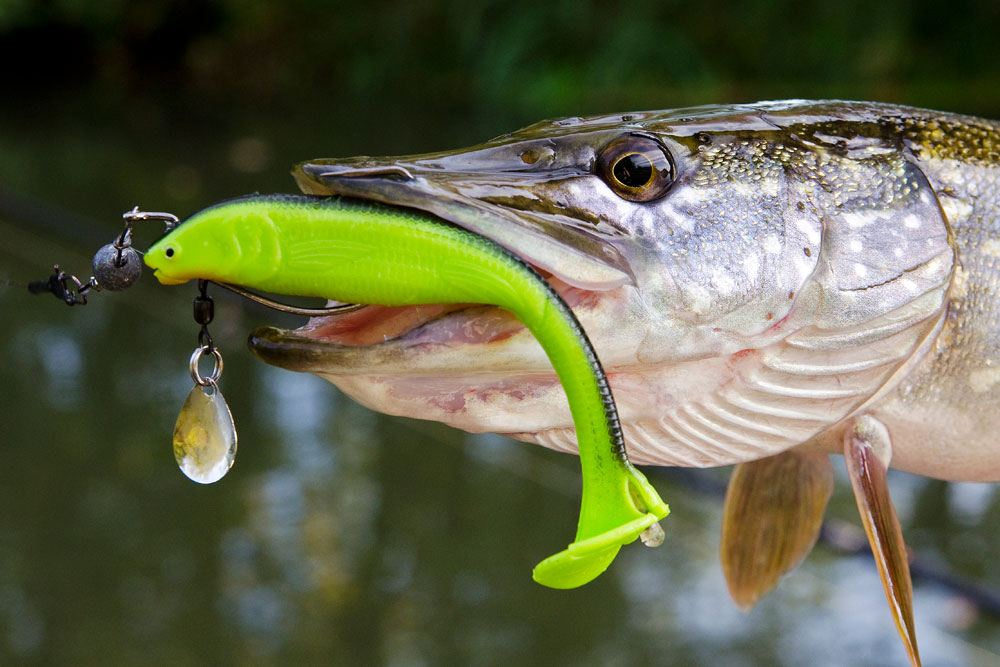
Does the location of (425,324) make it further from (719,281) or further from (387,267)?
(719,281)

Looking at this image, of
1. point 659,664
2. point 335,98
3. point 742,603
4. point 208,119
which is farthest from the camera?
point 335,98

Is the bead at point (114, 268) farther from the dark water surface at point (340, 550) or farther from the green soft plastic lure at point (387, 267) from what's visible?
the dark water surface at point (340, 550)

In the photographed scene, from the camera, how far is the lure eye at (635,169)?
0.94 m

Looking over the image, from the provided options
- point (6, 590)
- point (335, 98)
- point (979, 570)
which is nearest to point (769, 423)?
point (979, 570)

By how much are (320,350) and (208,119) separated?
36.3ft

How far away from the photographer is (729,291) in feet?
3.13

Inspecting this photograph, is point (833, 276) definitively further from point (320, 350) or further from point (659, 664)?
point (659, 664)

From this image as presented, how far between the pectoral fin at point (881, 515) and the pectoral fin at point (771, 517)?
189mm

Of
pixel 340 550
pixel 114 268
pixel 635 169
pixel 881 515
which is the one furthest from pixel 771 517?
pixel 340 550

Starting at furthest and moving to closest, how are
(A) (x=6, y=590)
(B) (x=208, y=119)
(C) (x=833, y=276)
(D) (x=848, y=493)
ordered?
1. (B) (x=208, y=119)
2. (D) (x=848, y=493)
3. (A) (x=6, y=590)
4. (C) (x=833, y=276)

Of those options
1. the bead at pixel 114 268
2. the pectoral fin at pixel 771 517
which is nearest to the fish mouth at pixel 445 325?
the bead at pixel 114 268

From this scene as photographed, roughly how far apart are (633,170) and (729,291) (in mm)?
146

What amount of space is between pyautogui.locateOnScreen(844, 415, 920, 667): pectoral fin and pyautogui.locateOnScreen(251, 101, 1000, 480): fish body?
25mm

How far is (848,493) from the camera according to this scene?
12.3 ft
